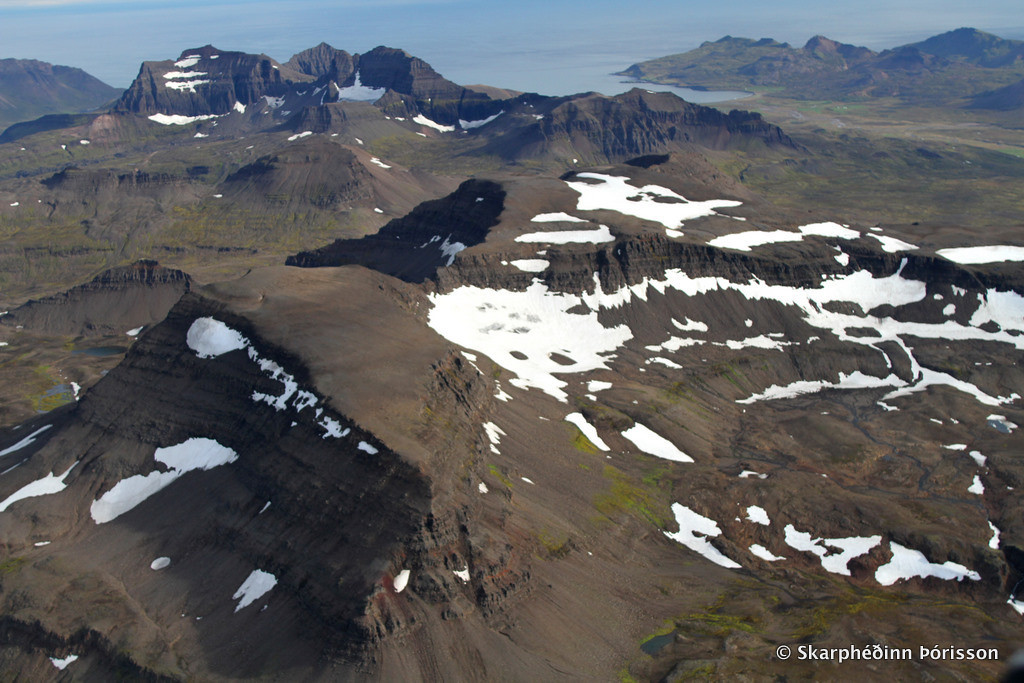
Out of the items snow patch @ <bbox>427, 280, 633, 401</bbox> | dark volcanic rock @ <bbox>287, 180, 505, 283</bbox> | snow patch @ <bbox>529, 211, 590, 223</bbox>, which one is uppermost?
snow patch @ <bbox>529, 211, 590, 223</bbox>

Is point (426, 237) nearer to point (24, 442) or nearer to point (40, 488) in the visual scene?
point (24, 442)

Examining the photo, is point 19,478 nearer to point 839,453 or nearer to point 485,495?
point 485,495

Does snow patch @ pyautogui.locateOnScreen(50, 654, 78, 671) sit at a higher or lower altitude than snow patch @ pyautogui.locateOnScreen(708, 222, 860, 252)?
lower

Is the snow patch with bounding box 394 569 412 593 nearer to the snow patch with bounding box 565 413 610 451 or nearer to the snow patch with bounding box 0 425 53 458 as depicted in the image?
the snow patch with bounding box 565 413 610 451

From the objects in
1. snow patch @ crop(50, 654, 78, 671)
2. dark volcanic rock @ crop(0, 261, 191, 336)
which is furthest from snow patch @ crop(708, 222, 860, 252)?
dark volcanic rock @ crop(0, 261, 191, 336)

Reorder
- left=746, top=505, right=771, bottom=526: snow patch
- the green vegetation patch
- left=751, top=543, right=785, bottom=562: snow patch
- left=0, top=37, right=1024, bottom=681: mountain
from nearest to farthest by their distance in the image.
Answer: left=0, top=37, right=1024, bottom=681: mountain → left=751, top=543, right=785, bottom=562: snow patch → the green vegetation patch → left=746, top=505, right=771, bottom=526: snow patch

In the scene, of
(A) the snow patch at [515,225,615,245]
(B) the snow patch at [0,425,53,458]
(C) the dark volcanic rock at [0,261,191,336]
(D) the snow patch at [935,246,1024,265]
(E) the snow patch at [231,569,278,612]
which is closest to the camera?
(E) the snow patch at [231,569,278,612]
